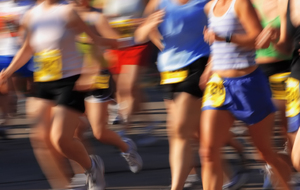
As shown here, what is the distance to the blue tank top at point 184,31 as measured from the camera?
4.86 m

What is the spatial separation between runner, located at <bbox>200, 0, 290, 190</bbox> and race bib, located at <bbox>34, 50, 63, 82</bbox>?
46.8 inches

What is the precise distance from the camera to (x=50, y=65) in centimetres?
485

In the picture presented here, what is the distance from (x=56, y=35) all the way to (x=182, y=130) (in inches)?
45.5

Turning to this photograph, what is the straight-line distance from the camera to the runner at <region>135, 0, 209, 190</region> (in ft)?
15.8

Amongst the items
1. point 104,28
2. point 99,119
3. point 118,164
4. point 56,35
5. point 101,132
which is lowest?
point 118,164

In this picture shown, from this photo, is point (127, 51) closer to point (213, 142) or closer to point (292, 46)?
point (292, 46)

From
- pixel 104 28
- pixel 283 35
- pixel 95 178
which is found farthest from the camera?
pixel 104 28

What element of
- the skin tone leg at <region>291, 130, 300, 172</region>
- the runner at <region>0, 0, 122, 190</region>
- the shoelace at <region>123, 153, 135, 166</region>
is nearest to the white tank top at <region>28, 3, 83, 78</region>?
the runner at <region>0, 0, 122, 190</region>

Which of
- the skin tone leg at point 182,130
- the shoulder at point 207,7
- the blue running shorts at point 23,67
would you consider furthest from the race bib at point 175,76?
the blue running shorts at point 23,67

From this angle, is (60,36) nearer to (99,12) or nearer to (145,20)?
(145,20)

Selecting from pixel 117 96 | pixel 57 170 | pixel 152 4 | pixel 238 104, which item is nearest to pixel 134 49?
pixel 117 96

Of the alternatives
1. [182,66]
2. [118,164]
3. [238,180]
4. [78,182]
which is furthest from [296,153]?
[118,164]

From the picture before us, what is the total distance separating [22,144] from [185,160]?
324cm

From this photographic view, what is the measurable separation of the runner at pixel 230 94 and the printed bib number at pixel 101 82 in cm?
172
